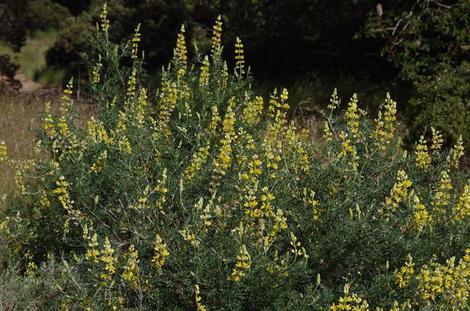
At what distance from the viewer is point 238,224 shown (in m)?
3.16

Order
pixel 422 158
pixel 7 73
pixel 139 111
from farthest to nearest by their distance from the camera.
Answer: pixel 7 73 < pixel 139 111 < pixel 422 158

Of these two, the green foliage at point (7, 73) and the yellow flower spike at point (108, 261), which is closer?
the yellow flower spike at point (108, 261)

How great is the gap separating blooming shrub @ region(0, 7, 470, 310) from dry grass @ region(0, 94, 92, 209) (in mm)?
1525

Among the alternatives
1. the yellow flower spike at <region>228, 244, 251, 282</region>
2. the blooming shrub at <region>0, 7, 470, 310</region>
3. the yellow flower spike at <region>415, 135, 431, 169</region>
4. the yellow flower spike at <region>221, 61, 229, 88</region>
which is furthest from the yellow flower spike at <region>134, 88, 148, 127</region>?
the yellow flower spike at <region>415, 135, 431, 169</region>

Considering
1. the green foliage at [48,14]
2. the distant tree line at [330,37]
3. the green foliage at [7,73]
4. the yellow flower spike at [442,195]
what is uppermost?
the yellow flower spike at [442,195]

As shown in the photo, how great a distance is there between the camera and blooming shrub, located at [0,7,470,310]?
9.54 ft

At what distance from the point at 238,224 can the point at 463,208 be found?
109cm

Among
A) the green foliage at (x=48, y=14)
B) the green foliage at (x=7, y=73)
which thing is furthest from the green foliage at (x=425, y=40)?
the green foliage at (x=48, y=14)

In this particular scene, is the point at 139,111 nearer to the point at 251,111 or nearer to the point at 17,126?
the point at 251,111

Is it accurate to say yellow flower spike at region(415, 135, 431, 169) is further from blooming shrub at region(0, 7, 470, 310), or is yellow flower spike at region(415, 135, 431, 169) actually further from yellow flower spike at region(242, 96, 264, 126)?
yellow flower spike at region(242, 96, 264, 126)

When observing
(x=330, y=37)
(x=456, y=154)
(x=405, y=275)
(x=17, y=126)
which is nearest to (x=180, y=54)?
(x=456, y=154)

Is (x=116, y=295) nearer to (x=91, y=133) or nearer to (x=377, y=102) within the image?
(x=91, y=133)

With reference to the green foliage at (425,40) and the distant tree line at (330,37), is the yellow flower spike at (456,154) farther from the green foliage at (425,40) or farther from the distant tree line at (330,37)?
the green foliage at (425,40)

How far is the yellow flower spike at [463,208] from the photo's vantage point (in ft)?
10.6
